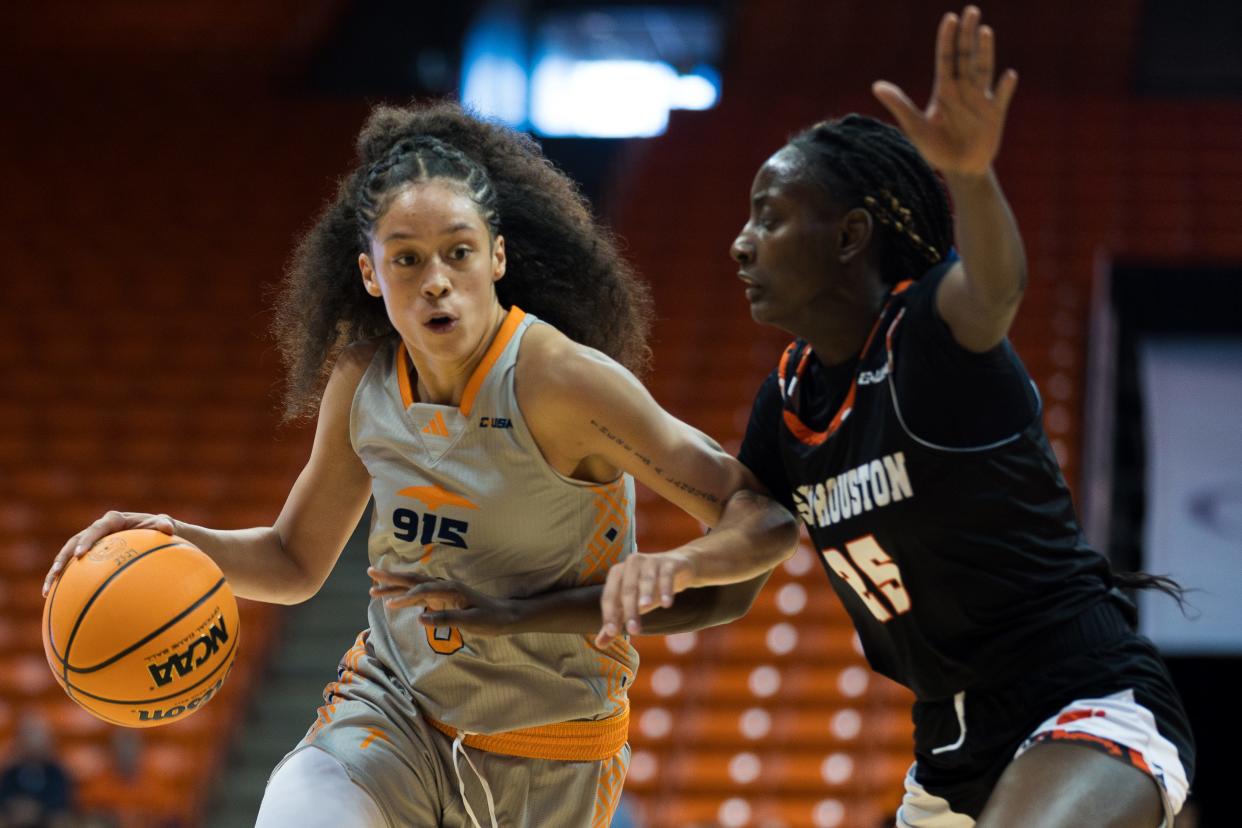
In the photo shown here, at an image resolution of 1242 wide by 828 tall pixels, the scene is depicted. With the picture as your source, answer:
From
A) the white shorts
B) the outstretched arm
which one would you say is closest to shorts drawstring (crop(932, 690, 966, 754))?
the white shorts

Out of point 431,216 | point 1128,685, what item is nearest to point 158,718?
point 431,216

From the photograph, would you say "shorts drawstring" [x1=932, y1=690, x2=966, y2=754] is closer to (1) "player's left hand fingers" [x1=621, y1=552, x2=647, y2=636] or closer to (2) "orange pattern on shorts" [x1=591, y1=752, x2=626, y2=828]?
(1) "player's left hand fingers" [x1=621, y1=552, x2=647, y2=636]

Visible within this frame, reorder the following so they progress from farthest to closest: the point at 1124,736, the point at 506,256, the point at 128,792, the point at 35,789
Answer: the point at 128,792 → the point at 35,789 → the point at 506,256 → the point at 1124,736

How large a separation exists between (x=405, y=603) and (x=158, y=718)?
0.61 meters

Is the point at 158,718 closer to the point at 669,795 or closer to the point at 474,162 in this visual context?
the point at 474,162

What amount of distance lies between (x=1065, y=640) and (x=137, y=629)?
1711 mm

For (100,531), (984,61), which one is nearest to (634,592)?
(984,61)

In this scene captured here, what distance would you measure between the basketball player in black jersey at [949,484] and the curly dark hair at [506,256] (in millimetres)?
589

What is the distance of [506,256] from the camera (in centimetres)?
320

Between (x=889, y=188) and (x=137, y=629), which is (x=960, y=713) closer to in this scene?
(x=889, y=188)

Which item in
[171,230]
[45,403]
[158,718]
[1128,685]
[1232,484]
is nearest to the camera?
[1128,685]

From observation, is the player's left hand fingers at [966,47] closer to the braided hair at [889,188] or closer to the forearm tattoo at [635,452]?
the braided hair at [889,188]

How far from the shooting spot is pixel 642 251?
11.2 m

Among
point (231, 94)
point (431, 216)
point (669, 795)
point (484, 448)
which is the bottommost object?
point (669, 795)
